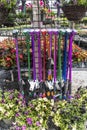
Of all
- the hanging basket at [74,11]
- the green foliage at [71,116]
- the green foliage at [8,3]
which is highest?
the green foliage at [8,3]

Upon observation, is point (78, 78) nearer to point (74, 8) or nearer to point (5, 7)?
point (74, 8)

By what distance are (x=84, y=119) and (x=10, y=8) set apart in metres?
1.87

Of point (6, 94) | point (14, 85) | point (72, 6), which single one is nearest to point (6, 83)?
point (14, 85)

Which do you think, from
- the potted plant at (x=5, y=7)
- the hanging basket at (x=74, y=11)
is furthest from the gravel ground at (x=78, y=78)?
the potted plant at (x=5, y=7)

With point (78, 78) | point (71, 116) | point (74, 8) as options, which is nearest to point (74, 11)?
point (74, 8)

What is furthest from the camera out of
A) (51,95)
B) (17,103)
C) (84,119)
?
(51,95)

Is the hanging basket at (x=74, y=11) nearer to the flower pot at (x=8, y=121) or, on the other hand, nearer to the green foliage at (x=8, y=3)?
the green foliage at (x=8, y=3)

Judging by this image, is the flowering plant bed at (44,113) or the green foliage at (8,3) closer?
the flowering plant bed at (44,113)

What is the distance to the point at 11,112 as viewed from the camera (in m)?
3.55

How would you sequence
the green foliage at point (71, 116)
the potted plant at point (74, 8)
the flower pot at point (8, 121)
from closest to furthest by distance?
1. the green foliage at point (71, 116)
2. the flower pot at point (8, 121)
3. the potted plant at point (74, 8)

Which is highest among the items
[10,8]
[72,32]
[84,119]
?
[10,8]

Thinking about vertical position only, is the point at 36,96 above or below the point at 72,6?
below

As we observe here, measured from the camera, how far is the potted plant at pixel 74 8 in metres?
3.98

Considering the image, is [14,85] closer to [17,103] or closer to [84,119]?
[17,103]
